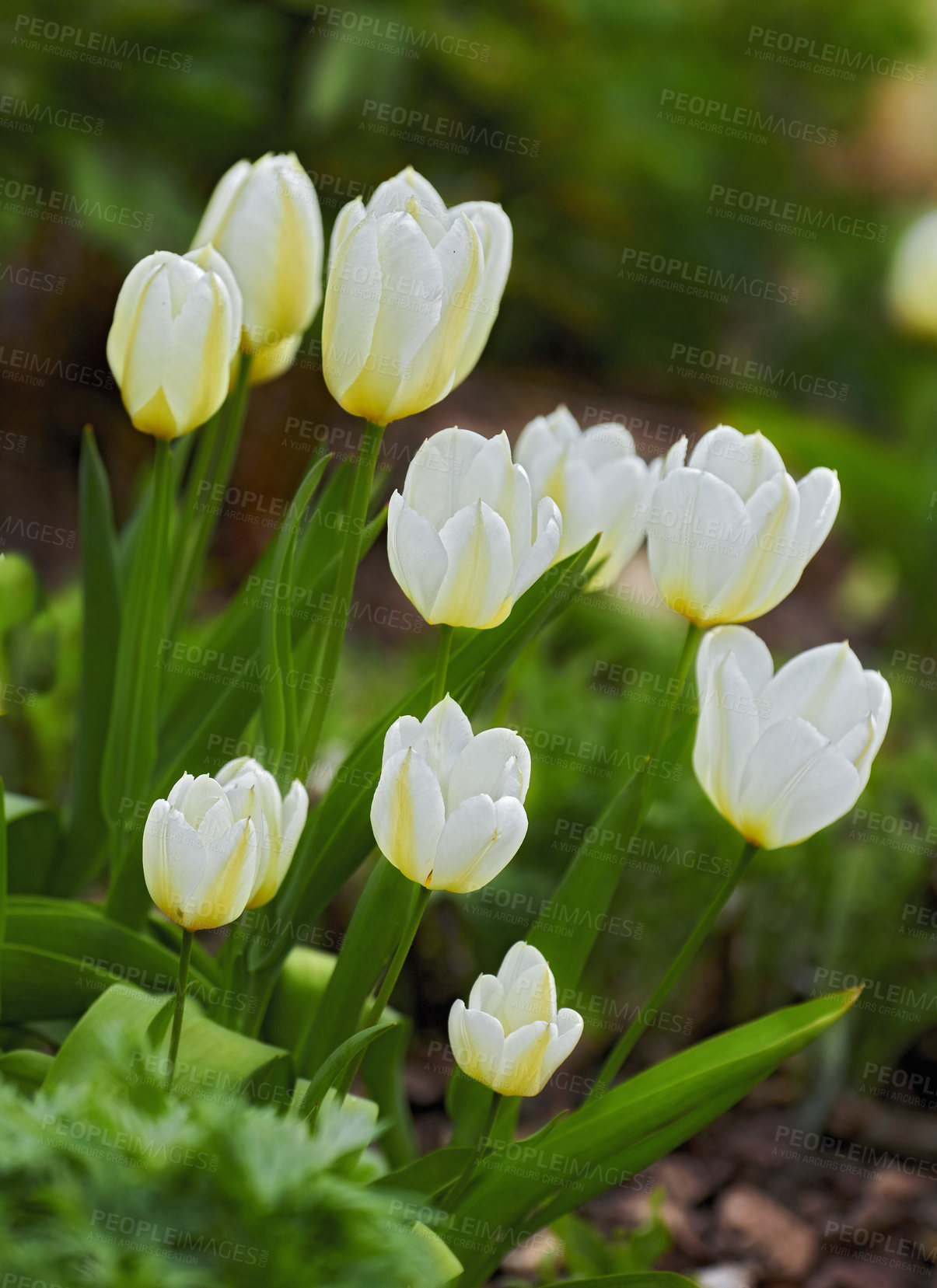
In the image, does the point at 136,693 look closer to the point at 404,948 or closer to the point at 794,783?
the point at 404,948

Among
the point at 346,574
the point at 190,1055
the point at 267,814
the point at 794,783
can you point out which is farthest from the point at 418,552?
the point at 190,1055

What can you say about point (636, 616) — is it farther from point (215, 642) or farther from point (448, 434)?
point (448, 434)

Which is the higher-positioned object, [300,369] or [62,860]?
[300,369]

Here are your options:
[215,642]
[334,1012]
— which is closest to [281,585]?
[215,642]

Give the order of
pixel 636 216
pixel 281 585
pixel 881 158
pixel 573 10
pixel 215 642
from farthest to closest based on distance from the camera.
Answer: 1. pixel 881 158
2. pixel 636 216
3. pixel 573 10
4. pixel 215 642
5. pixel 281 585

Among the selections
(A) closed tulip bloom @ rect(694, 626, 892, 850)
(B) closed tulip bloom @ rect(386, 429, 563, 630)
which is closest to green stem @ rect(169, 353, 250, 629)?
(B) closed tulip bloom @ rect(386, 429, 563, 630)
